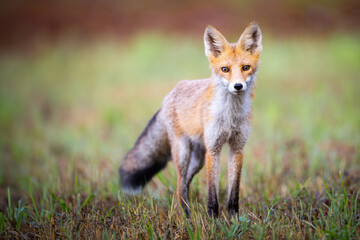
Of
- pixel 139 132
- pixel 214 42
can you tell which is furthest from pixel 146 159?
pixel 139 132

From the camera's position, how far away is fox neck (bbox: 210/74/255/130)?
3768 millimetres

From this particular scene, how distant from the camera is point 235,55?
142 inches

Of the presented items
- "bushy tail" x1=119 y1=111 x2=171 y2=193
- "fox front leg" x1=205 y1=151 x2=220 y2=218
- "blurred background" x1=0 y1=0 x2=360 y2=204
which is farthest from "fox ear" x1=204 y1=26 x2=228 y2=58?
"blurred background" x1=0 y1=0 x2=360 y2=204

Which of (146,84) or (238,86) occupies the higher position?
(238,86)

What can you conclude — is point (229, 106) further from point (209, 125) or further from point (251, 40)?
point (251, 40)

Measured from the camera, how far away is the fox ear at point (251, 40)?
3.62 metres

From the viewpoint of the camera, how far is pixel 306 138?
6664 millimetres

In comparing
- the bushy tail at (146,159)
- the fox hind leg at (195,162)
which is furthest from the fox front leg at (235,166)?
the bushy tail at (146,159)

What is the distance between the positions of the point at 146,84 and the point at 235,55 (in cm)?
745

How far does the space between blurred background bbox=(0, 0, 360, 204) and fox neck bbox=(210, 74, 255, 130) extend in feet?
3.63

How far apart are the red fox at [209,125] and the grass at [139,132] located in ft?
0.83

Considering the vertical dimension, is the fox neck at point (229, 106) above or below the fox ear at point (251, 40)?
below

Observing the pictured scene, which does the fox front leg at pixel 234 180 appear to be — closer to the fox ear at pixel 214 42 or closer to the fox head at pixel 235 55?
the fox head at pixel 235 55

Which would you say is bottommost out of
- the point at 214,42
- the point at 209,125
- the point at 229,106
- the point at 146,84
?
the point at 146,84
